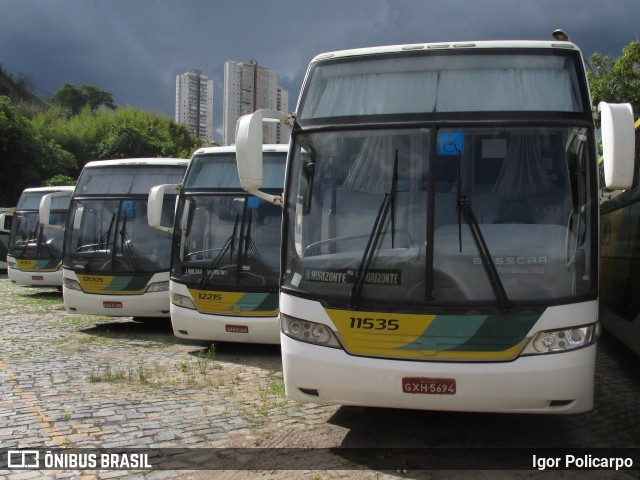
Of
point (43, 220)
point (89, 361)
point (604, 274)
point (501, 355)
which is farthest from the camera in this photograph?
point (43, 220)

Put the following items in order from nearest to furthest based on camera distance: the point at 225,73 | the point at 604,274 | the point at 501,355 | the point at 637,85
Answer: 1. the point at 501,355
2. the point at 604,274
3. the point at 637,85
4. the point at 225,73

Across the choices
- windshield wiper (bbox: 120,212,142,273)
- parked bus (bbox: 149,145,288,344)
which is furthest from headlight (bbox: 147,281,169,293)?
parked bus (bbox: 149,145,288,344)

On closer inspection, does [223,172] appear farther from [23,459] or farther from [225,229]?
[23,459]

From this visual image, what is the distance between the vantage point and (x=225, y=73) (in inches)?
1176

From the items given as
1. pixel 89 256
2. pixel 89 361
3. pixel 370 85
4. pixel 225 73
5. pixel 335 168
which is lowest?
pixel 89 361

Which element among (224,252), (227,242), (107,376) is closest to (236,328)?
(224,252)

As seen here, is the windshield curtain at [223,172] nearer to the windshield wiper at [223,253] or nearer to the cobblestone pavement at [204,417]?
the windshield wiper at [223,253]

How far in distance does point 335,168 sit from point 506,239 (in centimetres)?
152

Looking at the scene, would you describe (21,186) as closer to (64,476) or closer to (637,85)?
(637,85)

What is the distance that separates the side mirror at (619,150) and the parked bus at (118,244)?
8552mm

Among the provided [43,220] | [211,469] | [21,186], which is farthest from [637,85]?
[21,186]

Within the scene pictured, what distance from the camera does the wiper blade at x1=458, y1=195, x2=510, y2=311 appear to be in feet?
16.5

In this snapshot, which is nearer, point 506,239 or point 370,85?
point 506,239

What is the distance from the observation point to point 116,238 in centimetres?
1225
